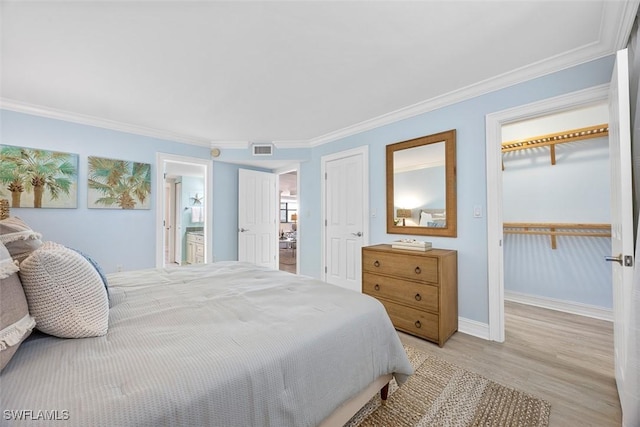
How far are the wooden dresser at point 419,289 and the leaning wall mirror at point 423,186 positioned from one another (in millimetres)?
401

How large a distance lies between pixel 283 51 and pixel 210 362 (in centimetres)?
210

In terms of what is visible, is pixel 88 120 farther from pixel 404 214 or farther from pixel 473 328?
pixel 473 328

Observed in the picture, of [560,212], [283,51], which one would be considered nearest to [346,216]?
[283,51]

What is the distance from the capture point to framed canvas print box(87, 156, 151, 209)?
11.0 ft

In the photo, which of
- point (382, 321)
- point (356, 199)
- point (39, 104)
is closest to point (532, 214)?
point (356, 199)

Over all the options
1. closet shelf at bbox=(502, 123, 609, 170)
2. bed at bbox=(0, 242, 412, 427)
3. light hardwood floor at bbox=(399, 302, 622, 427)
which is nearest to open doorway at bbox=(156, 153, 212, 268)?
bed at bbox=(0, 242, 412, 427)

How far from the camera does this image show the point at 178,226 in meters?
6.59

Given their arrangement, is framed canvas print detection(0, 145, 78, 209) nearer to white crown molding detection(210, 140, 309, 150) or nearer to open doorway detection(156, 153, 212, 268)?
white crown molding detection(210, 140, 309, 150)

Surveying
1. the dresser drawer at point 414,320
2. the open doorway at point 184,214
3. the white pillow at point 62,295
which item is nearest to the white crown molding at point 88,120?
the open doorway at point 184,214

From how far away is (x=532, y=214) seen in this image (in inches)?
135

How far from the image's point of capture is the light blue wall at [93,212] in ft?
9.80

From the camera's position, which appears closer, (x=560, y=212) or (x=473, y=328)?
(x=473, y=328)

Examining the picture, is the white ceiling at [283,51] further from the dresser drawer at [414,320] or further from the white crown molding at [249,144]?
the dresser drawer at [414,320]

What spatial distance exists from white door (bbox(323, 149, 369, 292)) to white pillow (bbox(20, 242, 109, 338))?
9.77 ft
